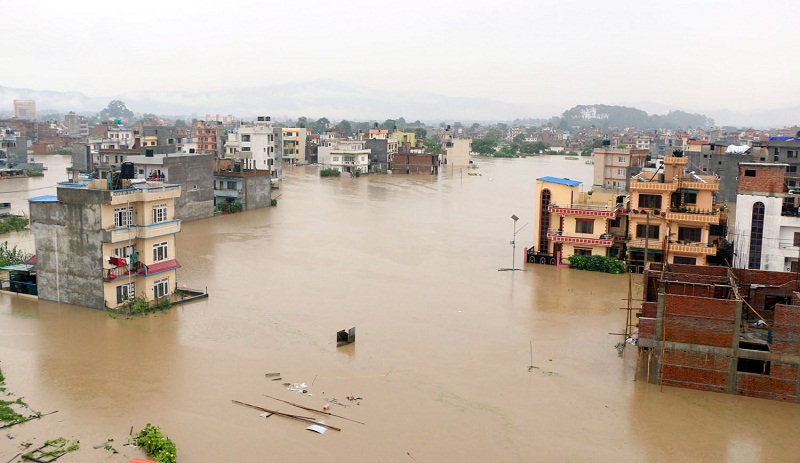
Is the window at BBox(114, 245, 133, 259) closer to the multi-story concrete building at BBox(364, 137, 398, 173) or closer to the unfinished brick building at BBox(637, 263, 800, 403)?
the unfinished brick building at BBox(637, 263, 800, 403)

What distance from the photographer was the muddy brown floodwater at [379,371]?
451 inches

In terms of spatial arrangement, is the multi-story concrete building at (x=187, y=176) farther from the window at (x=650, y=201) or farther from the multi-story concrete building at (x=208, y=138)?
the multi-story concrete building at (x=208, y=138)

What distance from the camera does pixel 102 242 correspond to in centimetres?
1719

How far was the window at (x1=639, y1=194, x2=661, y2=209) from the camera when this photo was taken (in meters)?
23.5

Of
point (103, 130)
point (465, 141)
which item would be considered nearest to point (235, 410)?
point (465, 141)

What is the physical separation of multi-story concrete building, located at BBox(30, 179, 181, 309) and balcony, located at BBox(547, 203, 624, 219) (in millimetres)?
13211

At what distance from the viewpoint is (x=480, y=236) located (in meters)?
30.8

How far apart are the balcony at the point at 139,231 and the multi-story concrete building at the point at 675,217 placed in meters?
14.4

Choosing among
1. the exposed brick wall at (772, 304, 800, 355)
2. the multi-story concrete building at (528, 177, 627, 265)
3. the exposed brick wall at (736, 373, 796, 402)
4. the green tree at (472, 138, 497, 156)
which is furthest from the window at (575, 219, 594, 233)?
the green tree at (472, 138, 497, 156)

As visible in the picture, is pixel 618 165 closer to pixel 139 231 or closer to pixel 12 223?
pixel 12 223

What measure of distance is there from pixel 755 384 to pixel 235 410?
9774 millimetres

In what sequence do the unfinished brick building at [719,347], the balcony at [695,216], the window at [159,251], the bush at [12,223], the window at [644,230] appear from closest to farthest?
the unfinished brick building at [719,347]
the window at [159,251]
the balcony at [695,216]
the window at [644,230]
the bush at [12,223]

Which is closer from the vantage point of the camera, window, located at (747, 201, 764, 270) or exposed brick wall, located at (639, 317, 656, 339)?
exposed brick wall, located at (639, 317, 656, 339)

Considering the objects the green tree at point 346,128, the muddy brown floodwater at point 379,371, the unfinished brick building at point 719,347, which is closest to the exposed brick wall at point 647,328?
the unfinished brick building at point 719,347
